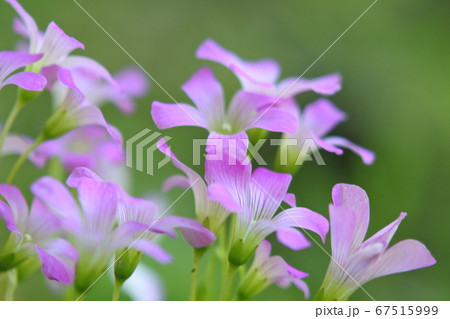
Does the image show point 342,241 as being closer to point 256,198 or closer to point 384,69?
point 256,198

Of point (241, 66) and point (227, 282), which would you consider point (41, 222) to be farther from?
point (241, 66)

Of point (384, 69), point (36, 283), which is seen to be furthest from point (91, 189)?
point (384, 69)

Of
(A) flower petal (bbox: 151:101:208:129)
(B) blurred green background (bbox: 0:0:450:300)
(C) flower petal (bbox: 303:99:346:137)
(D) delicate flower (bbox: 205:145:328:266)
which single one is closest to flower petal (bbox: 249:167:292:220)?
(D) delicate flower (bbox: 205:145:328:266)

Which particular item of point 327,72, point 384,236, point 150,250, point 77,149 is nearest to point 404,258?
point 384,236

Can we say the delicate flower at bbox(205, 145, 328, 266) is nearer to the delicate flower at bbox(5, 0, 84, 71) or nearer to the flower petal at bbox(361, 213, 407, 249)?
the flower petal at bbox(361, 213, 407, 249)

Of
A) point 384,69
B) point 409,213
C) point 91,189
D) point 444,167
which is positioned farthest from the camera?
point 384,69

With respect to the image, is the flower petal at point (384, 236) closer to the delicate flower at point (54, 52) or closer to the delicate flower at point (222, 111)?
the delicate flower at point (222, 111)
